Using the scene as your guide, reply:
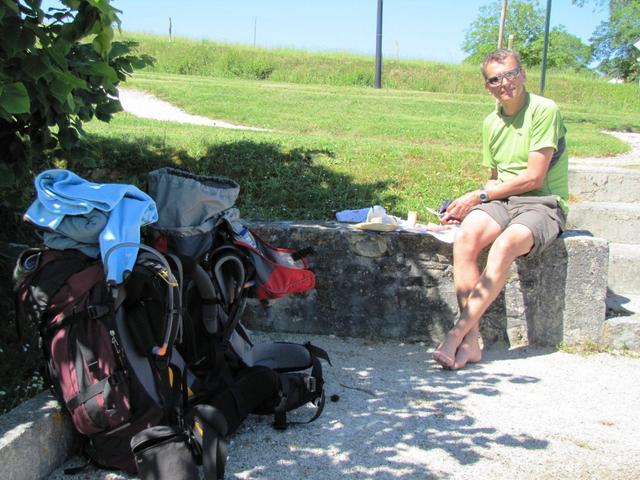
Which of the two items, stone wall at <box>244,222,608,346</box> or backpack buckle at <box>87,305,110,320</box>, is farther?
stone wall at <box>244,222,608,346</box>

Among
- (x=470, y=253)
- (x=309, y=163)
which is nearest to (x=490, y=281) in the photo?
(x=470, y=253)

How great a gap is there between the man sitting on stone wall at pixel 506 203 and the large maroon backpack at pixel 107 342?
1.86 meters

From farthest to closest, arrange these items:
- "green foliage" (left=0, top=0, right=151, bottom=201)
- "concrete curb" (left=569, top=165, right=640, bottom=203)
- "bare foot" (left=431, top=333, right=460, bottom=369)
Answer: "concrete curb" (left=569, top=165, right=640, bottom=203), "bare foot" (left=431, top=333, right=460, bottom=369), "green foliage" (left=0, top=0, right=151, bottom=201)

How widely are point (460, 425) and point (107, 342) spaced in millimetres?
1748

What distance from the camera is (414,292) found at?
4805 millimetres

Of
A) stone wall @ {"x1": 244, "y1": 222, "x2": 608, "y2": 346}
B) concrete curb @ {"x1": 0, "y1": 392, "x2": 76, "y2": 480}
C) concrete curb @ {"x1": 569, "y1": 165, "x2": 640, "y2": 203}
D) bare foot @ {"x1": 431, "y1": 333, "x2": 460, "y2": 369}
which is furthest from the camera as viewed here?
concrete curb @ {"x1": 569, "y1": 165, "x2": 640, "y2": 203}

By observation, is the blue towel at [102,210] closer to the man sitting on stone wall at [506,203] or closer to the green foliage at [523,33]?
the man sitting on stone wall at [506,203]

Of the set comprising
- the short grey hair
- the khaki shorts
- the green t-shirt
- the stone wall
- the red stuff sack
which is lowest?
the stone wall

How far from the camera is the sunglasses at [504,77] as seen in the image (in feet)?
14.8

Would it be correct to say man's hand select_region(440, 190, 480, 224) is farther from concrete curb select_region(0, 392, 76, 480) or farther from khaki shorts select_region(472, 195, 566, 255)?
concrete curb select_region(0, 392, 76, 480)

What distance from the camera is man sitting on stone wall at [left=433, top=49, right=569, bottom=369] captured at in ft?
14.3

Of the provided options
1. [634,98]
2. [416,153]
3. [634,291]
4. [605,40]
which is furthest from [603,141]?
[605,40]

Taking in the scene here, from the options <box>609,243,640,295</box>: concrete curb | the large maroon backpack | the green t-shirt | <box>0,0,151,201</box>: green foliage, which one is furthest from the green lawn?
the large maroon backpack

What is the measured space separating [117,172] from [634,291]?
13.5ft
